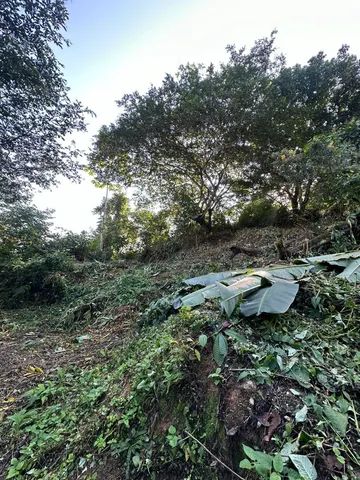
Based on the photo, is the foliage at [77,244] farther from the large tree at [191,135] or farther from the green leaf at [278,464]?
the green leaf at [278,464]

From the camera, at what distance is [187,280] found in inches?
132

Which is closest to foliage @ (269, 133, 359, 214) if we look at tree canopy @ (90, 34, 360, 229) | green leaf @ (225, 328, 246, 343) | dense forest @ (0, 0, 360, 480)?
dense forest @ (0, 0, 360, 480)

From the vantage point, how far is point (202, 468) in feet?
3.98

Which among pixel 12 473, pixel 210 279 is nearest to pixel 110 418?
pixel 12 473

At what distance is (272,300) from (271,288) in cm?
17

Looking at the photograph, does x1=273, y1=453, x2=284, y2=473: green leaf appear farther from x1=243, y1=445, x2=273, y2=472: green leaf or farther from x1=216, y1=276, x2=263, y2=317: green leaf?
x1=216, y1=276, x2=263, y2=317: green leaf

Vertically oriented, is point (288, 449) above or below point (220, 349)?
below

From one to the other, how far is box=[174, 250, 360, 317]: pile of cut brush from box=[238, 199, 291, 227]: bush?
6.67 metres

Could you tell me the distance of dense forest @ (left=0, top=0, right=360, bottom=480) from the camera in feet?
4.35

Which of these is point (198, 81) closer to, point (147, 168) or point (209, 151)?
point (209, 151)

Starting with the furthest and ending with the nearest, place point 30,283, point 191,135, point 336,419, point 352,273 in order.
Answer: point 191,135
point 30,283
point 352,273
point 336,419

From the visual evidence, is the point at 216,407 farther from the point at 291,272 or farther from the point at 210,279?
the point at 210,279

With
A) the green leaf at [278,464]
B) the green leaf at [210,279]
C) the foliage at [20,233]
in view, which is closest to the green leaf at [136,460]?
the green leaf at [278,464]

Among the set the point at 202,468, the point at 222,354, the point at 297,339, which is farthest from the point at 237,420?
the point at 297,339
